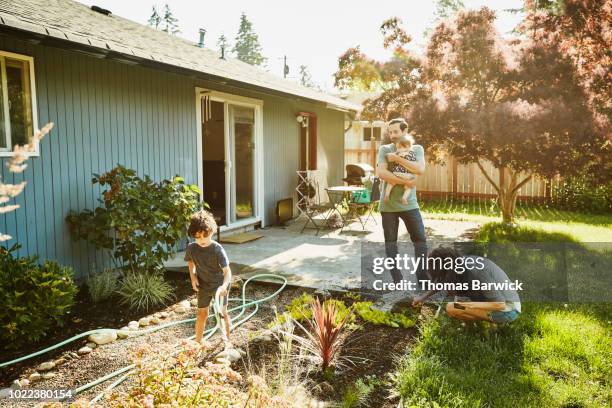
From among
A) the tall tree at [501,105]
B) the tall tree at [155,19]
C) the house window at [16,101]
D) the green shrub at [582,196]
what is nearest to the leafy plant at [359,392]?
the house window at [16,101]

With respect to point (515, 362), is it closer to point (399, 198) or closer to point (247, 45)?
point (399, 198)

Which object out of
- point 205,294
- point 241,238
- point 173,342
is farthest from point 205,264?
point 241,238

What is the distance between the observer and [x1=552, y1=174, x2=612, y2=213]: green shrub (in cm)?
1042

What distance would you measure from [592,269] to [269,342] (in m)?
4.21

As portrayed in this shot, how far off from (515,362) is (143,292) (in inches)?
126

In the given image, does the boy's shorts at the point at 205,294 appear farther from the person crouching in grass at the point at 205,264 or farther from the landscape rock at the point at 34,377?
the landscape rock at the point at 34,377

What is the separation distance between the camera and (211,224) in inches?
126

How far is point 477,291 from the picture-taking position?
3334 mm

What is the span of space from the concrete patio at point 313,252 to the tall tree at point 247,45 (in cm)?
4651

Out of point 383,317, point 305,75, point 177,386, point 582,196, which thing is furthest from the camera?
point 305,75

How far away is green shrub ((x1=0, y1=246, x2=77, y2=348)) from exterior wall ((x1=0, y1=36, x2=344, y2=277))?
96 cm

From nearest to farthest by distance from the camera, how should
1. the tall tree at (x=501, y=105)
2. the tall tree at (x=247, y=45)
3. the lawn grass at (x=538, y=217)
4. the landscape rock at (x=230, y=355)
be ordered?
the landscape rock at (x=230, y=355) < the tall tree at (x=501, y=105) < the lawn grass at (x=538, y=217) < the tall tree at (x=247, y=45)

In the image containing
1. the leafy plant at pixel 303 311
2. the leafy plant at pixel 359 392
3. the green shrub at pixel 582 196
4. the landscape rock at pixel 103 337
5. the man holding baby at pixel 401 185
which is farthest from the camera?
the green shrub at pixel 582 196

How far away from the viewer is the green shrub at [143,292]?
14.3 feet
